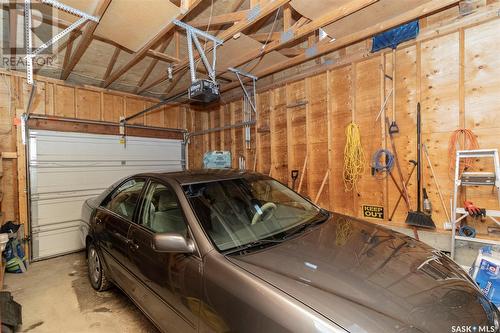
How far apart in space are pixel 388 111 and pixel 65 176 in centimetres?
535

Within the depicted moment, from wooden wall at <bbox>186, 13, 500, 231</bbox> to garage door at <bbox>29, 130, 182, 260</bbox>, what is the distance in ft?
7.21

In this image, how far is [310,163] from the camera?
4.14 meters

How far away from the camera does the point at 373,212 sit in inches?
136

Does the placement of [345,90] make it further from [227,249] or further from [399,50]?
[227,249]

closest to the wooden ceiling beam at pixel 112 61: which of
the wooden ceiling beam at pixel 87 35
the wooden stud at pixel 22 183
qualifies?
the wooden ceiling beam at pixel 87 35

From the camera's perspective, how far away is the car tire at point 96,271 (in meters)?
2.74

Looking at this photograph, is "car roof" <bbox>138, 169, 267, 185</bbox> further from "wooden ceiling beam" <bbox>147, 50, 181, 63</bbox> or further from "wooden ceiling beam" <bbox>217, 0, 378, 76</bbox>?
"wooden ceiling beam" <bbox>147, 50, 181, 63</bbox>

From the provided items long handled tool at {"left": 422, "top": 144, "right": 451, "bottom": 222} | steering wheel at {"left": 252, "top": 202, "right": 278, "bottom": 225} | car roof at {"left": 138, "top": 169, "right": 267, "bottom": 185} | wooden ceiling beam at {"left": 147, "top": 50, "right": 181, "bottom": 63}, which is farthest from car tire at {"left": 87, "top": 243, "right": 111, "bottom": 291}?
long handled tool at {"left": 422, "top": 144, "right": 451, "bottom": 222}

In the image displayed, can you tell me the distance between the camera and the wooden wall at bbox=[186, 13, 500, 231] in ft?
8.73

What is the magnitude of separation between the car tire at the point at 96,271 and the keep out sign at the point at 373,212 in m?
3.34

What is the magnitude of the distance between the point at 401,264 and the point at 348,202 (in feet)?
8.08

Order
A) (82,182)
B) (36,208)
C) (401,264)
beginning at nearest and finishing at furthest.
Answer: (401,264)
(36,208)
(82,182)

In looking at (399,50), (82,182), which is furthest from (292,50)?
(82,182)

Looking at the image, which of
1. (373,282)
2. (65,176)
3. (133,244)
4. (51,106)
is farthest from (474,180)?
(51,106)
